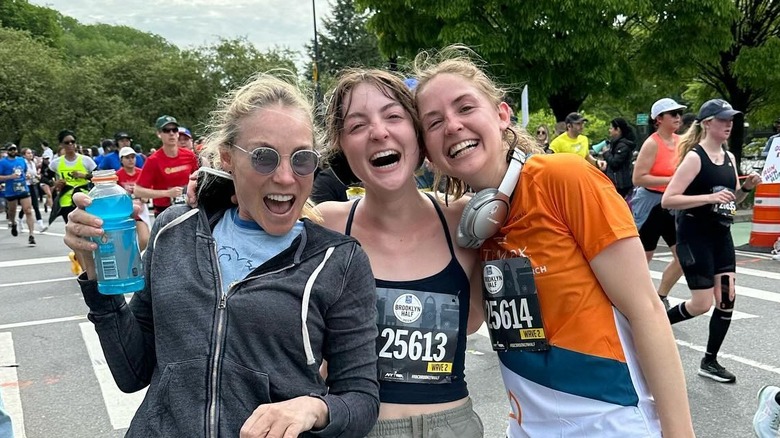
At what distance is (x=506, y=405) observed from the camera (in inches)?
173

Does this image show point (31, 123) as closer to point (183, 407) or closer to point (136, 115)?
point (136, 115)

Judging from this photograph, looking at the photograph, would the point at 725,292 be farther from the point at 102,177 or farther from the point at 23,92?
the point at 23,92

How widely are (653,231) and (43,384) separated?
6019 millimetres

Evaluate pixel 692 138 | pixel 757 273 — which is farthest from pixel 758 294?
pixel 692 138

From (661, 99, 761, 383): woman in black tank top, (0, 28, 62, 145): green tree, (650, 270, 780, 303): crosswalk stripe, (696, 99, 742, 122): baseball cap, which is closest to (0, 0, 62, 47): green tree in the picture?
(0, 28, 62, 145): green tree

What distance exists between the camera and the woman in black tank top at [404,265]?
1953mm

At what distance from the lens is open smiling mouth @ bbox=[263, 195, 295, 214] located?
5.61 feet

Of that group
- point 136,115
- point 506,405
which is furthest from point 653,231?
point 136,115

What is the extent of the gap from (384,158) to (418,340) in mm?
607

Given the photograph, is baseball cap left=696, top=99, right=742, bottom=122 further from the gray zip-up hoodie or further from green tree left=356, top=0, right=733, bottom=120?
green tree left=356, top=0, right=733, bottom=120

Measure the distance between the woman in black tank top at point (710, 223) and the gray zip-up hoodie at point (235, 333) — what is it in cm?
391

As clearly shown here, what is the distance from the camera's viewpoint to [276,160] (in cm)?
168

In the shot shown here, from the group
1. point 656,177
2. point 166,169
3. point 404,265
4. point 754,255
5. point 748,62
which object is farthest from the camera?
point 748,62

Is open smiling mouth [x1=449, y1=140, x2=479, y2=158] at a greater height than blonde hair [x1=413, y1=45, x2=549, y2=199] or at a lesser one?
lesser
